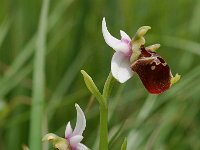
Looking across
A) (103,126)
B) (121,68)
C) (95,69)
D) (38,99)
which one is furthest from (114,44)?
(95,69)

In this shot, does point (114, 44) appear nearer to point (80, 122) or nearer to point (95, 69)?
point (80, 122)

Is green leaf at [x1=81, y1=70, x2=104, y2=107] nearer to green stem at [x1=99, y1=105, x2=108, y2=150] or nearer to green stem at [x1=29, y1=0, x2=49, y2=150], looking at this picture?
green stem at [x1=99, y1=105, x2=108, y2=150]

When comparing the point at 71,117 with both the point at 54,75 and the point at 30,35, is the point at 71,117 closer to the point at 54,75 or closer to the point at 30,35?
the point at 54,75

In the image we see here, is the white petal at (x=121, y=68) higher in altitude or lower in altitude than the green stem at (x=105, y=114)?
higher

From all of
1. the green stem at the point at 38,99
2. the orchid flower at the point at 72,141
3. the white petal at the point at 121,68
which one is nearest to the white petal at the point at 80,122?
the orchid flower at the point at 72,141

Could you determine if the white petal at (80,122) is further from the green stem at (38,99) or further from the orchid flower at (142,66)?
the green stem at (38,99)

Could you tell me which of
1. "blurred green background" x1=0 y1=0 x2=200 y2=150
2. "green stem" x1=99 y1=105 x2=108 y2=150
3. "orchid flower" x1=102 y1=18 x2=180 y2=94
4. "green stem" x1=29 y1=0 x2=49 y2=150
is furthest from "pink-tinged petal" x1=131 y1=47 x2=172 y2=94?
"blurred green background" x1=0 y1=0 x2=200 y2=150
